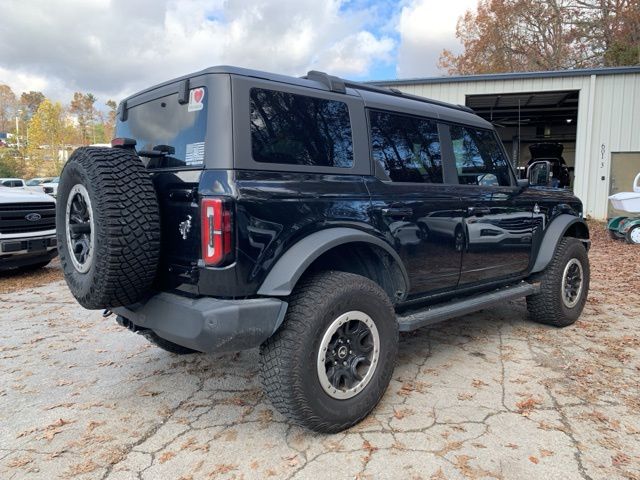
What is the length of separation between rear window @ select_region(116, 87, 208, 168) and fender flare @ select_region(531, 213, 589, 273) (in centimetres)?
342

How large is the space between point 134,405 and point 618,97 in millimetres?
14411

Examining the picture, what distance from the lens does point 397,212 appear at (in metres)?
3.15

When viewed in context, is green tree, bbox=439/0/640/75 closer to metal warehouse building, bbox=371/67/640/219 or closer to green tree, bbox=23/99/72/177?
metal warehouse building, bbox=371/67/640/219

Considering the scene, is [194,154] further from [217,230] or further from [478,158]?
[478,158]

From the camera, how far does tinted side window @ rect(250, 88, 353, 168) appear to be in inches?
102

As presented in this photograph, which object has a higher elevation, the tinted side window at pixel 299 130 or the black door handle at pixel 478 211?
the tinted side window at pixel 299 130

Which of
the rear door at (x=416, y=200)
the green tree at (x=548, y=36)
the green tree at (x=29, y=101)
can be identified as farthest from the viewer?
the green tree at (x=29, y=101)

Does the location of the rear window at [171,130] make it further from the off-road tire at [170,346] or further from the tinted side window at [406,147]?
the off-road tire at [170,346]

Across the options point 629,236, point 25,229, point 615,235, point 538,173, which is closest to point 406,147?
point 538,173

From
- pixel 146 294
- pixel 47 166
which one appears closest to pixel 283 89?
pixel 146 294

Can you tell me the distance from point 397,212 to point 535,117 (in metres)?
20.6

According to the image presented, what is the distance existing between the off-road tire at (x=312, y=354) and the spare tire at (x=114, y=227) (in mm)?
801

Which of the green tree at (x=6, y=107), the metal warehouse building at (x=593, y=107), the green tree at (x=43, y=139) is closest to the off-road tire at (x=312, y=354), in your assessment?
the metal warehouse building at (x=593, y=107)

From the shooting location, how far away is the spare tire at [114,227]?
2396 millimetres
